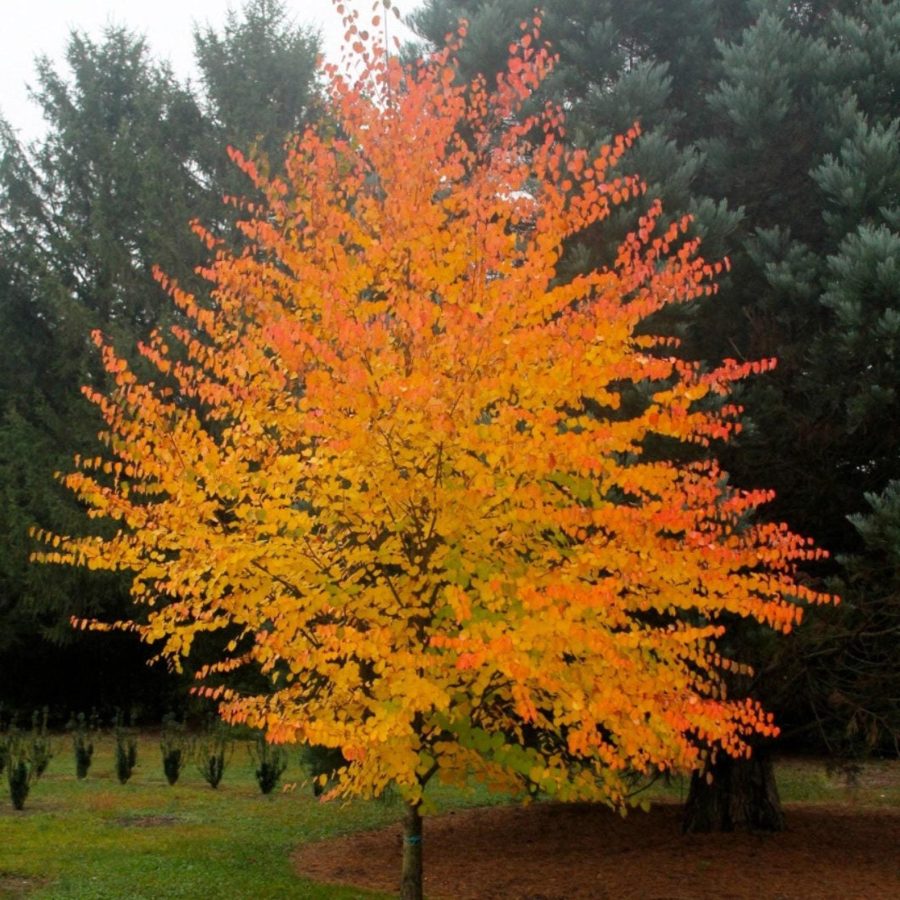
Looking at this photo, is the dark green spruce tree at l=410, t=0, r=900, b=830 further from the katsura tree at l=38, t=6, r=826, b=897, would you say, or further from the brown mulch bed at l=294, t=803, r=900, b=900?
the katsura tree at l=38, t=6, r=826, b=897

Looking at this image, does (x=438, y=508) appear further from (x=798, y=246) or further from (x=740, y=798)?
(x=740, y=798)

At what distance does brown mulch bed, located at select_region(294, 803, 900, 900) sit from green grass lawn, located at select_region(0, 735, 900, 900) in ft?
2.07

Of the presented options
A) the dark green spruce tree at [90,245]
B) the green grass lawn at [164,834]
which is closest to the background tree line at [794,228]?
the green grass lawn at [164,834]

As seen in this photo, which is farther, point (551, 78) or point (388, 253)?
point (551, 78)

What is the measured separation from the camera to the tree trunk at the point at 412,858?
7586mm

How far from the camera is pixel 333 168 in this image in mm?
7730

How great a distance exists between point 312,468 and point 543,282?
189 cm

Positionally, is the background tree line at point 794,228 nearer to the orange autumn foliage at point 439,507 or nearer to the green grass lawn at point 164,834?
the orange autumn foliage at point 439,507


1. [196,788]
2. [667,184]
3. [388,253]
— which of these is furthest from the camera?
[196,788]

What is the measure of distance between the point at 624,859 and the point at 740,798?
4.94ft

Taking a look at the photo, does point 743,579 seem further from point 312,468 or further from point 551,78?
point 551,78

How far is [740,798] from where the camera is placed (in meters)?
11.3

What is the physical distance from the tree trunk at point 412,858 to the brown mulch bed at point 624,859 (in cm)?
190

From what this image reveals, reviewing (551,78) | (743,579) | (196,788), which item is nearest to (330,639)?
(743,579)
